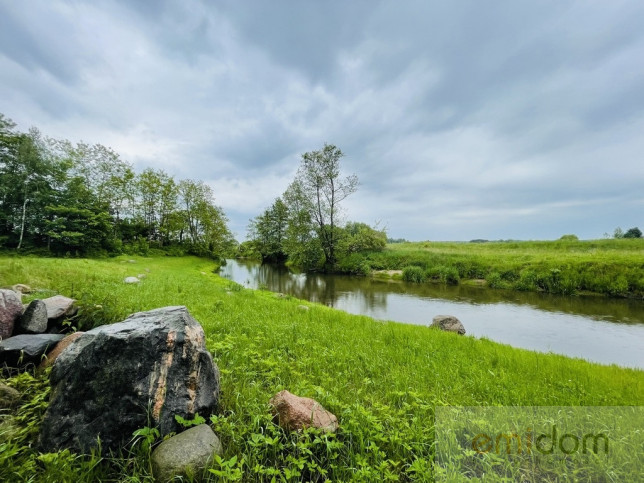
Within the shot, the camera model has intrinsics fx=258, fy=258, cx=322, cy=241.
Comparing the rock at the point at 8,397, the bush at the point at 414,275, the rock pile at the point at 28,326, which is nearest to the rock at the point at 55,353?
the rock pile at the point at 28,326

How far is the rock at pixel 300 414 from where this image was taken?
2795 millimetres

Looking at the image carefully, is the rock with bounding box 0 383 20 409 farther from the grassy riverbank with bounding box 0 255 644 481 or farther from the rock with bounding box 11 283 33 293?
the rock with bounding box 11 283 33 293

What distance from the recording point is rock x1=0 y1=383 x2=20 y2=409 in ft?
9.14

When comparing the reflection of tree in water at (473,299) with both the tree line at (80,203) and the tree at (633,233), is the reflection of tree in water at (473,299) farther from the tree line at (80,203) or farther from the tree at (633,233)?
the tree at (633,233)

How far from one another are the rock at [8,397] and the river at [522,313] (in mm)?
10491

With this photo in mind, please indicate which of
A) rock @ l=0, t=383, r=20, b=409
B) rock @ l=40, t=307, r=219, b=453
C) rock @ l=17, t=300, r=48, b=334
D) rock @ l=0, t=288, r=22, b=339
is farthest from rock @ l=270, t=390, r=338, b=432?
rock @ l=0, t=288, r=22, b=339

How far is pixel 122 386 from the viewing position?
8.25ft

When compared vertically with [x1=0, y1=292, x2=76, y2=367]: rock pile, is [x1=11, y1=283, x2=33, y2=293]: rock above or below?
above

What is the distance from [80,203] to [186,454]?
3217cm

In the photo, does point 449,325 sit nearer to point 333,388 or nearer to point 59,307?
point 333,388

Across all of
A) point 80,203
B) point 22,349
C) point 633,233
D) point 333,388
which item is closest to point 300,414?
point 333,388

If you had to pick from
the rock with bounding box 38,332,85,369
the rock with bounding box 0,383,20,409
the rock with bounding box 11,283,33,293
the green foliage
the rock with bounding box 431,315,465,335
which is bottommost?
the rock with bounding box 431,315,465,335

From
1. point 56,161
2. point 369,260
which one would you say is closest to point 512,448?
point 369,260

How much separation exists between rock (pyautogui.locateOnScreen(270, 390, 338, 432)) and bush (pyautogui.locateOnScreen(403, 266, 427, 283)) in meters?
22.1
